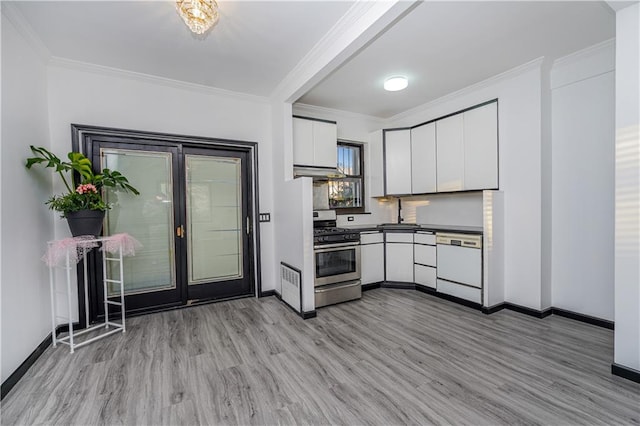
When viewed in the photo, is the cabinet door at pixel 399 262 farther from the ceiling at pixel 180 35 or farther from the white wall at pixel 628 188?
the ceiling at pixel 180 35

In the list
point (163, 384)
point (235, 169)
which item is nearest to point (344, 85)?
point (235, 169)

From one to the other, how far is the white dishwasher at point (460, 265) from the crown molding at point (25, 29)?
456 centimetres

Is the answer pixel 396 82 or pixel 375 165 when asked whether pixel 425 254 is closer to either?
pixel 375 165

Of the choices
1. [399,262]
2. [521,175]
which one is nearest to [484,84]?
[521,175]

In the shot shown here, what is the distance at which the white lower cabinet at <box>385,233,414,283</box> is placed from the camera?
4.13m

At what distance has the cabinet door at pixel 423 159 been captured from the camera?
4.07m

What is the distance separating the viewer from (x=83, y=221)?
255 centimetres

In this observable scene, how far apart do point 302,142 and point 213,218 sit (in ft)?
5.22

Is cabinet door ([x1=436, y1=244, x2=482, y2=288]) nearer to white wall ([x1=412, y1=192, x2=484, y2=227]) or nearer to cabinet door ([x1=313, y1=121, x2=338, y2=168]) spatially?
white wall ([x1=412, y1=192, x2=484, y2=227])

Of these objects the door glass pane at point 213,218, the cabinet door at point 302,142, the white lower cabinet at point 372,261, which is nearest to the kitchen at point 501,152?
the cabinet door at point 302,142

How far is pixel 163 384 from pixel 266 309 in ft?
5.06

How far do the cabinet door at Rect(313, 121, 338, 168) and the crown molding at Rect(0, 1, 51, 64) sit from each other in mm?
2874

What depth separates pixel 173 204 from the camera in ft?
11.5

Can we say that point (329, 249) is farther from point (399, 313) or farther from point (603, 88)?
point (603, 88)
